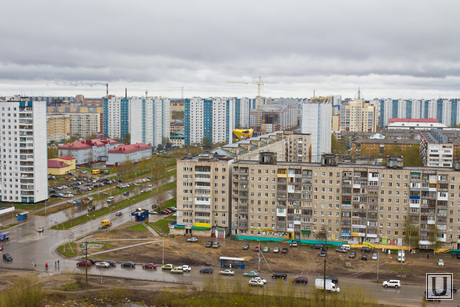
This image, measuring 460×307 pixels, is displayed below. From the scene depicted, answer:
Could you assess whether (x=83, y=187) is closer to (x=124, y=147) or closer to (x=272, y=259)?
(x=124, y=147)

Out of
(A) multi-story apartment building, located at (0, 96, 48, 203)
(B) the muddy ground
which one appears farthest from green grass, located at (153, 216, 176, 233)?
(A) multi-story apartment building, located at (0, 96, 48, 203)

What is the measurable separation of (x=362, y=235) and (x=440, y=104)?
15968cm

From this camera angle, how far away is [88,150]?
304ft

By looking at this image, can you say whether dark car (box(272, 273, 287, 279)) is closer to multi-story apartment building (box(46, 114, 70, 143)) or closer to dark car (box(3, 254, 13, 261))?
dark car (box(3, 254, 13, 261))

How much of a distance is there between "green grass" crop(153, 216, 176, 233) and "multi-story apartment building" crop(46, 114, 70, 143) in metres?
85.2

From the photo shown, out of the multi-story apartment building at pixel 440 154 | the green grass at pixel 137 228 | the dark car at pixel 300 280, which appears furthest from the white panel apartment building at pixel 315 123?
the dark car at pixel 300 280

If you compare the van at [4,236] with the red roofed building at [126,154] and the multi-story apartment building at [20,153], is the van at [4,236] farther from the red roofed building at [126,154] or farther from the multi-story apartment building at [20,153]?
the red roofed building at [126,154]

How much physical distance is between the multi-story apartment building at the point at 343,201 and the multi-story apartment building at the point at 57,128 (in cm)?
9476

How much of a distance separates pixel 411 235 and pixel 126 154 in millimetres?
58901

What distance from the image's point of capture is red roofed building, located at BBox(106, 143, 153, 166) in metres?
89.6

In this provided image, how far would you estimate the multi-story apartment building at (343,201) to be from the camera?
42.8 meters

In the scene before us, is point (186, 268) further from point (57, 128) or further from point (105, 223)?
point (57, 128)

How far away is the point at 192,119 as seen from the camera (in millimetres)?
122562

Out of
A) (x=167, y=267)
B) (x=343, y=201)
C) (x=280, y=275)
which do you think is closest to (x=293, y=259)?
(x=280, y=275)
